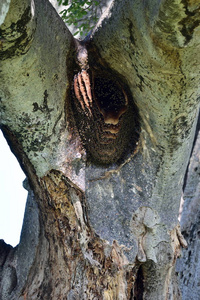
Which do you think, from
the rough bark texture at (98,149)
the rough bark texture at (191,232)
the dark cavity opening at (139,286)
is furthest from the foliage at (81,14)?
the dark cavity opening at (139,286)

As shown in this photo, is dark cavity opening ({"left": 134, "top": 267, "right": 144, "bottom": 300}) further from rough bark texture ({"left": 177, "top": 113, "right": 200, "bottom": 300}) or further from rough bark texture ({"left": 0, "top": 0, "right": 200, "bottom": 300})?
rough bark texture ({"left": 177, "top": 113, "right": 200, "bottom": 300})

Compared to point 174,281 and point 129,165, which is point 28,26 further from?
point 174,281

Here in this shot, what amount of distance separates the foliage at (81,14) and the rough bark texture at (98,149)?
493 mm

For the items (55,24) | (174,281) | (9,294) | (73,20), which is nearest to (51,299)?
(9,294)

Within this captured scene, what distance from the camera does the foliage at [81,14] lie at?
244 cm

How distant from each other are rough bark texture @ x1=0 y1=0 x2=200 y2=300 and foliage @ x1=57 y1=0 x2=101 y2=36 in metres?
0.49

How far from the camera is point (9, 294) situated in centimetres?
232

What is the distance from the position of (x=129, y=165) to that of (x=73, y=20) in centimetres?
85

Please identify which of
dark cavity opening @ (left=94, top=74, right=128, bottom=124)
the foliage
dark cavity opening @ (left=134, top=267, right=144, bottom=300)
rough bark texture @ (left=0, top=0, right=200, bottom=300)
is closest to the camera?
rough bark texture @ (left=0, top=0, right=200, bottom=300)

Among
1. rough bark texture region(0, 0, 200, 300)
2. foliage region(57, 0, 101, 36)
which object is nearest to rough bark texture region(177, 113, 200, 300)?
rough bark texture region(0, 0, 200, 300)

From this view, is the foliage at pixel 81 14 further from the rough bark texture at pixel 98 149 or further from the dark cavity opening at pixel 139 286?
the dark cavity opening at pixel 139 286

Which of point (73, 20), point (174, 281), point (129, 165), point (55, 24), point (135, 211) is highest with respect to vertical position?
point (73, 20)

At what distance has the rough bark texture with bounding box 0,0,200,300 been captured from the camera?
175 cm

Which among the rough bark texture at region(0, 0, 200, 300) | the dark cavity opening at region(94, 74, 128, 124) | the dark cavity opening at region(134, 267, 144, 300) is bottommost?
the dark cavity opening at region(134, 267, 144, 300)
